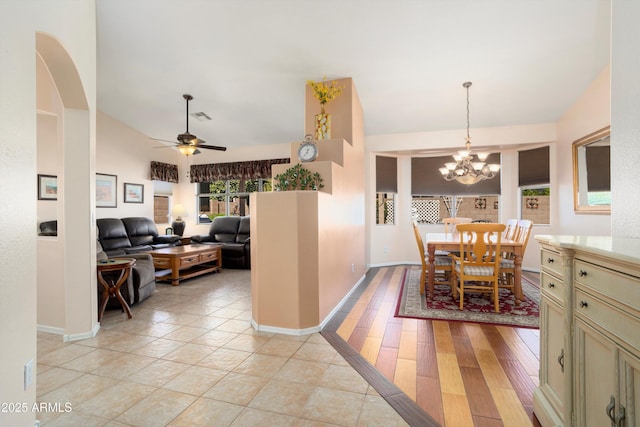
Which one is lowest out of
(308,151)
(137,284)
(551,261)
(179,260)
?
(137,284)

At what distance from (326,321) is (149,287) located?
2.46 metres

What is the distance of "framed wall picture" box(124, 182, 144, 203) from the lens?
6.75 meters

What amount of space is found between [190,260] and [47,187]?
9.21ft

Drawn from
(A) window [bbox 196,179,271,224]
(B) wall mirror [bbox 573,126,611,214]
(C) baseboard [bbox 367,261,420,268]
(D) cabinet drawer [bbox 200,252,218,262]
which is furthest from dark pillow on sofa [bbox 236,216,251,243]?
(B) wall mirror [bbox 573,126,611,214]

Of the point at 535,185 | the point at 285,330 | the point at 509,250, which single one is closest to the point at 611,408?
the point at 285,330

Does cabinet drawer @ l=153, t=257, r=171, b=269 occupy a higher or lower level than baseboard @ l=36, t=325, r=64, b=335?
higher

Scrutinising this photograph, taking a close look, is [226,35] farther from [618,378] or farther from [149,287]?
[618,378]

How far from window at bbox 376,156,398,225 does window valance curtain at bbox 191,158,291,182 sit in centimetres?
223

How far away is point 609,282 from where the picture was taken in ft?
3.56

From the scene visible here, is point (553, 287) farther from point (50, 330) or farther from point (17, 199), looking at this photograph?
point (50, 330)

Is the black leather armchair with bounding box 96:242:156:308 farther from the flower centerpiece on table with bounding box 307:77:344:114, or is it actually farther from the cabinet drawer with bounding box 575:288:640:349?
the cabinet drawer with bounding box 575:288:640:349

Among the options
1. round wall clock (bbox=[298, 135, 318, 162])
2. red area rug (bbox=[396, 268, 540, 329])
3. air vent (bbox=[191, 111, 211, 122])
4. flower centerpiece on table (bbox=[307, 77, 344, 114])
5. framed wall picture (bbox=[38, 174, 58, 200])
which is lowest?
red area rug (bbox=[396, 268, 540, 329])

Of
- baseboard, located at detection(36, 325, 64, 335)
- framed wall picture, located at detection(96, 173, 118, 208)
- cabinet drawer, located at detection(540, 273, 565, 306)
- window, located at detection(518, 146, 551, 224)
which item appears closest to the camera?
cabinet drawer, located at detection(540, 273, 565, 306)

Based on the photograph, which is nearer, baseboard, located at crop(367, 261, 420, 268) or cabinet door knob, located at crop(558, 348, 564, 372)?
cabinet door knob, located at crop(558, 348, 564, 372)
